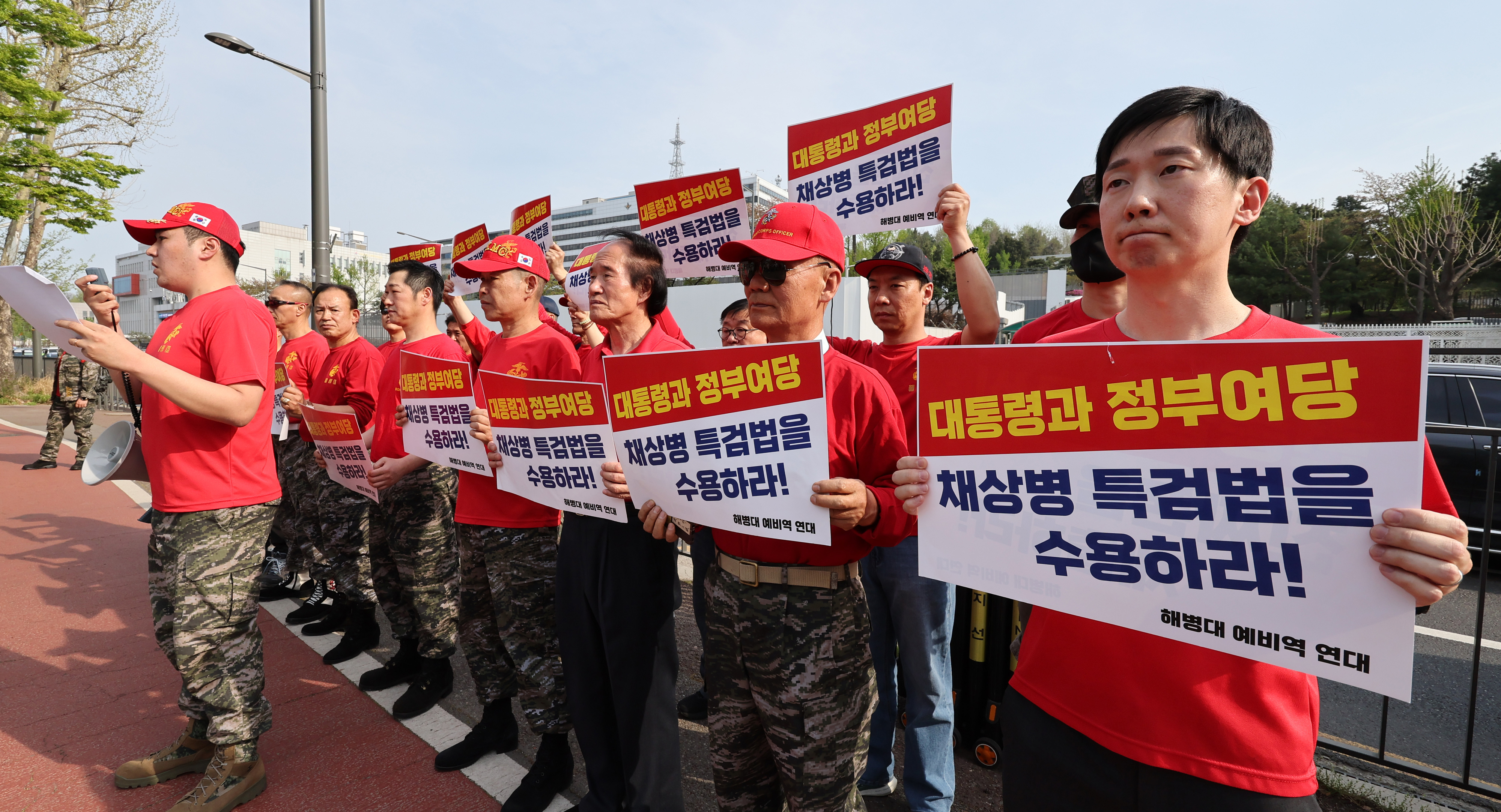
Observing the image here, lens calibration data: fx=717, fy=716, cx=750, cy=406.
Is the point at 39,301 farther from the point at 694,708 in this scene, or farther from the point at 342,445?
the point at 694,708

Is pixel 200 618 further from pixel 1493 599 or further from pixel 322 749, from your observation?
pixel 1493 599

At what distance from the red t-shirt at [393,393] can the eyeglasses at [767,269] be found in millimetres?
2153

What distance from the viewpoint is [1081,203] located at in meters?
2.73

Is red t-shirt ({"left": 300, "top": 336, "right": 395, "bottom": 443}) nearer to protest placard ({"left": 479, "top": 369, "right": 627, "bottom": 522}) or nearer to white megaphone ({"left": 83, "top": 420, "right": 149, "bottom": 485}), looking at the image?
white megaphone ({"left": 83, "top": 420, "right": 149, "bottom": 485})

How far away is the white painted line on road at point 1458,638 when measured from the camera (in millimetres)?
5059

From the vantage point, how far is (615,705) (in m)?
2.71

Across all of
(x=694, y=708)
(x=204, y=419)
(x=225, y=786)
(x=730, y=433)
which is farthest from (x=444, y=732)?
(x=730, y=433)

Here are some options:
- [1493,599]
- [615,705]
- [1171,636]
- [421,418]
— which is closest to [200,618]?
[421,418]

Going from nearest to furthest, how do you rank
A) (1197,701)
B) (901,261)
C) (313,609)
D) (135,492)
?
1. (1197,701)
2. (901,261)
3. (313,609)
4. (135,492)

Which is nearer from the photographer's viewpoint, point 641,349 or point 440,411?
point 641,349

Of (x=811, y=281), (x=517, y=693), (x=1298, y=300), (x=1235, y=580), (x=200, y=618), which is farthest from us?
(x=1298, y=300)

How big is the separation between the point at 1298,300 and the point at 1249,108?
44.7 metres

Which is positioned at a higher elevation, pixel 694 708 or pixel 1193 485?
pixel 1193 485

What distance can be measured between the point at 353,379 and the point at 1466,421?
375 inches
